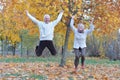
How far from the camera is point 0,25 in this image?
40750mm

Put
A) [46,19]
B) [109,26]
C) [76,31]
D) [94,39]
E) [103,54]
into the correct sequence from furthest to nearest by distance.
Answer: [94,39]
[103,54]
[109,26]
[76,31]
[46,19]

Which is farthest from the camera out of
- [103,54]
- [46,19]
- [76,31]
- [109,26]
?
[103,54]

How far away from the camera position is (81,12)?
55.1ft

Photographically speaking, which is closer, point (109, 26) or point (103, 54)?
point (109, 26)

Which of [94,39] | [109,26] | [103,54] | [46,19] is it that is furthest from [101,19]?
[94,39]

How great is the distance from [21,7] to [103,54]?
23.0 m

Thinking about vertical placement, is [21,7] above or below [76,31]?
above

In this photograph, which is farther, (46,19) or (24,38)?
(24,38)

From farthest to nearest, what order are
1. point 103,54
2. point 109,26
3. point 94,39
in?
point 94,39
point 103,54
point 109,26

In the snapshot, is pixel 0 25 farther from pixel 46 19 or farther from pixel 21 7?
pixel 46 19

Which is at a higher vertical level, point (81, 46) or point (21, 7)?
point (21, 7)

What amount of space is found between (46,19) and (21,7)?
611 cm

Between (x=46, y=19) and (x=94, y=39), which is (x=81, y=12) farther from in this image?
(x=94, y=39)

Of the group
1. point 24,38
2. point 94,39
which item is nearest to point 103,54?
point 94,39
